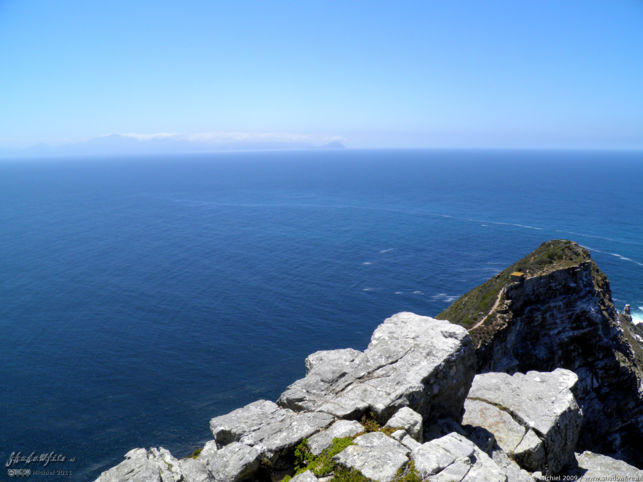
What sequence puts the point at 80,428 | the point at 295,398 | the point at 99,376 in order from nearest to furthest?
the point at 295,398, the point at 80,428, the point at 99,376

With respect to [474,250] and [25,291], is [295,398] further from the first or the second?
[474,250]

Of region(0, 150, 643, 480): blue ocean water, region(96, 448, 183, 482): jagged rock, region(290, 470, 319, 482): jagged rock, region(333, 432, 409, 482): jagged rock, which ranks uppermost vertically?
region(333, 432, 409, 482): jagged rock

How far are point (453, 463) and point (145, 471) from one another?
13.7 meters

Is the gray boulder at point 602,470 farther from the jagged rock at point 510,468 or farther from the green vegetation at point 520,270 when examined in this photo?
the green vegetation at point 520,270

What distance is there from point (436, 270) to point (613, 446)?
69.4 meters

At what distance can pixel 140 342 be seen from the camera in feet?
252

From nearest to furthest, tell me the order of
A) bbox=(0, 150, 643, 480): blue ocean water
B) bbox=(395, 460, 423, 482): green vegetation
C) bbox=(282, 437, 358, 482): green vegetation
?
1. bbox=(395, 460, 423, 482): green vegetation
2. bbox=(282, 437, 358, 482): green vegetation
3. bbox=(0, 150, 643, 480): blue ocean water

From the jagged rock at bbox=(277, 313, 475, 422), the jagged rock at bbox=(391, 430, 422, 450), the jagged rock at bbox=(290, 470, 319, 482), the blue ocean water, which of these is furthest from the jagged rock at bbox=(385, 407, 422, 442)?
the blue ocean water

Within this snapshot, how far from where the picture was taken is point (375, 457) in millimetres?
15859

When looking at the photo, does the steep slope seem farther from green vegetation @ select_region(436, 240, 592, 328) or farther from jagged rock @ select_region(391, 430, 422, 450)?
jagged rock @ select_region(391, 430, 422, 450)

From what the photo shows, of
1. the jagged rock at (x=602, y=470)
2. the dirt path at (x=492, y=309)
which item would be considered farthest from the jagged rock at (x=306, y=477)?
the dirt path at (x=492, y=309)

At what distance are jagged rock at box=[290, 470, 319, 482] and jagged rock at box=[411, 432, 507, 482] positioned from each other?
13.1 feet

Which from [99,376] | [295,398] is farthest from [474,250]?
[295,398]

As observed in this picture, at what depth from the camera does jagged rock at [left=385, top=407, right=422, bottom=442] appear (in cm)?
1783
